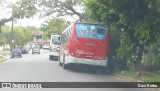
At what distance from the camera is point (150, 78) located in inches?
814

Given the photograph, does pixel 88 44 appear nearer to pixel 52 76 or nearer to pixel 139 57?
pixel 139 57

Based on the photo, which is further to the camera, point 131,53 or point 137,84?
point 131,53

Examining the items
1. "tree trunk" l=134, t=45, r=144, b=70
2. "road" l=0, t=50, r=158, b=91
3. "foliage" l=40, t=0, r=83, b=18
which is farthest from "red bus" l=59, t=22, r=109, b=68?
"foliage" l=40, t=0, r=83, b=18

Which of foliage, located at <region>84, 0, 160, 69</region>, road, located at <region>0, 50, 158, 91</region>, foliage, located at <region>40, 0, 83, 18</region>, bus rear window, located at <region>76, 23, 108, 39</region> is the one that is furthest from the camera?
foliage, located at <region>40, 0, 83, 18</region>

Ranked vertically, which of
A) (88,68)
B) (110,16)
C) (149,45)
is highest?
(110,16)

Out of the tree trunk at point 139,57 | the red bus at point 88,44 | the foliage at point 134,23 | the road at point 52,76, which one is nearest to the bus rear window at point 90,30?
the red bus at point 88,44

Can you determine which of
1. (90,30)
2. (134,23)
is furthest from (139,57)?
(90,30)

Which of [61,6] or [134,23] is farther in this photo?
[61,6]

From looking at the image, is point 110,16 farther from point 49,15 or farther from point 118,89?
point 49,15

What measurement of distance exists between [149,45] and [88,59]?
6119 mm

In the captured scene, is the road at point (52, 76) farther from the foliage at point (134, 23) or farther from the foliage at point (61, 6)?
the foliage at point (61, 6)

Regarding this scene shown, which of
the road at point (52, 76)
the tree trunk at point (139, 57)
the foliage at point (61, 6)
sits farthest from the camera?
the foliage at point (61, 6)

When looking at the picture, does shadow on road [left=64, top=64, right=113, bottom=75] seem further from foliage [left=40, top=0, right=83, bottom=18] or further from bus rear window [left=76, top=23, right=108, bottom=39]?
foliage [left=40, top=0, right=83, bottom=18]

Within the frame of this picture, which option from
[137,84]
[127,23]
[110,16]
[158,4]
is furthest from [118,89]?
[110,16]
